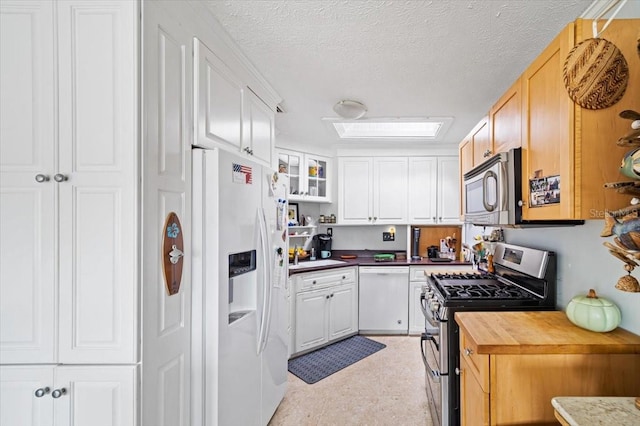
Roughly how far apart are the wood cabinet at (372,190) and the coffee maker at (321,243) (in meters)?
0.33

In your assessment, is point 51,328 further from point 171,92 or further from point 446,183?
point 446,183

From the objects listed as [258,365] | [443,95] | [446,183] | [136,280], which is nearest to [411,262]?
[446,183]

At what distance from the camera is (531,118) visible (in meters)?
1.37

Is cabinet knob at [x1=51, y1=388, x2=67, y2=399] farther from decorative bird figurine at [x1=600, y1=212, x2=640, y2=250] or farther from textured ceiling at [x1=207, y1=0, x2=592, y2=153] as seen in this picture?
decorative bird figurine at [x1=600, y1=212, x2=640, y2=250]

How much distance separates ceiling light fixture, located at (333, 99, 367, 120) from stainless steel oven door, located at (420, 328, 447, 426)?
1809mm

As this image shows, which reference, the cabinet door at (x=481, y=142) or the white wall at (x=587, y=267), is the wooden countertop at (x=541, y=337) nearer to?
the white wall at (x=587, y=267)

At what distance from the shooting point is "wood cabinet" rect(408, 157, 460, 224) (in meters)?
3.71

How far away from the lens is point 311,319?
10.1 feet

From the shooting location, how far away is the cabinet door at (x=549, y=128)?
109 centimetres

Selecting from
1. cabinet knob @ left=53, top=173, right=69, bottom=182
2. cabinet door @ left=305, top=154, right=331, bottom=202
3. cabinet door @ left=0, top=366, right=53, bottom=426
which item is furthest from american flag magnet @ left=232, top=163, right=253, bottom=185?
cabinet door @ left=305, top=154, right=331, bottom=202

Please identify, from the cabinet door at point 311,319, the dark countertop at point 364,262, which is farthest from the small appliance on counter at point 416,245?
the cabinet door at point 311,319

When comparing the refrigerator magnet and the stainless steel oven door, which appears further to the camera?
the stainless steel oven door

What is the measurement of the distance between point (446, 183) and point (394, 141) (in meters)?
0.92

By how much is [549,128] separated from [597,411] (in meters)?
1.03
